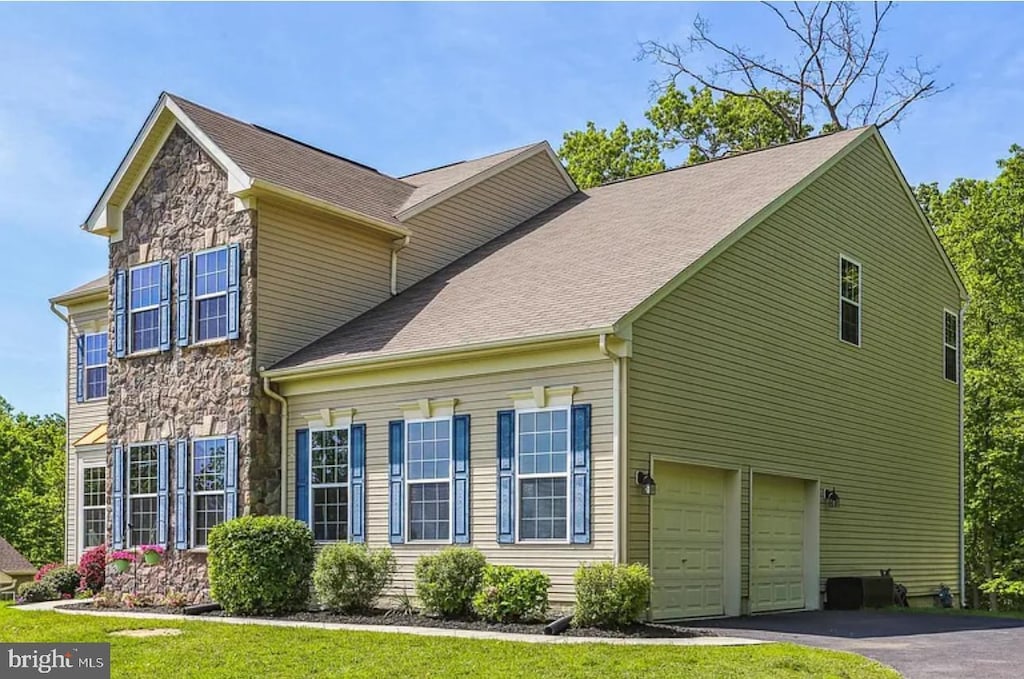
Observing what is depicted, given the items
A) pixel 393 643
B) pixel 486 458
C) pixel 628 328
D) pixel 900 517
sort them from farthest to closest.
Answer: pixel 900 517 → pixel 486 458 → pixel 628 328 → pixel 393 643

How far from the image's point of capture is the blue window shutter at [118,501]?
21.1m

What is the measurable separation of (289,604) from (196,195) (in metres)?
7.17

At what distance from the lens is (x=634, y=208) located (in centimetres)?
2145

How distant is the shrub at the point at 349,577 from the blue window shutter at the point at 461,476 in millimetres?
1121

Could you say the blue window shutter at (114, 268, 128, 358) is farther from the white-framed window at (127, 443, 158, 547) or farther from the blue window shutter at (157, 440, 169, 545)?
the blue window shutter at (157, 440, 169, 545)

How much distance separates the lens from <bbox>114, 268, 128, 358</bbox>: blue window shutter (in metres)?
21.6

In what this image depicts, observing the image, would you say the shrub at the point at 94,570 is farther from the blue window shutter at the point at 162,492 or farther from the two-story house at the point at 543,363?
the blue window shutter at the point at 162,492

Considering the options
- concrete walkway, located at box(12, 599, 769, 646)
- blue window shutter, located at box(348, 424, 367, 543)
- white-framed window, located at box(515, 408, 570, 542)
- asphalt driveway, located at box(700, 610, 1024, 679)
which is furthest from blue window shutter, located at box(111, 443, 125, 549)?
asphalt driveway, located at box(700, 610, 1024, 679)

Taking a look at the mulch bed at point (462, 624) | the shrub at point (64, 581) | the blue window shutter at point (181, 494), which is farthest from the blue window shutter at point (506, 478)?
the shrub at point (64, 581)

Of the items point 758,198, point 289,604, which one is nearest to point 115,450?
point 289,604

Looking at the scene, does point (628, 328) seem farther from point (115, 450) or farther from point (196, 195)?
point (115, 450)

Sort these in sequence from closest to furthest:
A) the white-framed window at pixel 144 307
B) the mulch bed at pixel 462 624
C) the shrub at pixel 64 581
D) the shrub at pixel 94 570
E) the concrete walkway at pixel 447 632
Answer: the concrete walkway at pixel 447 632
the mulch bed at pixel 462 624
the white-framed window at pixel 144 307
the shrub at pixel 94 570
the shrub at pixel 64 581

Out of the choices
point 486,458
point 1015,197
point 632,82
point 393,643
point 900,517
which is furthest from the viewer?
point 632,82

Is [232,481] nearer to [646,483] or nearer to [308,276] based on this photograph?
[308,276]
